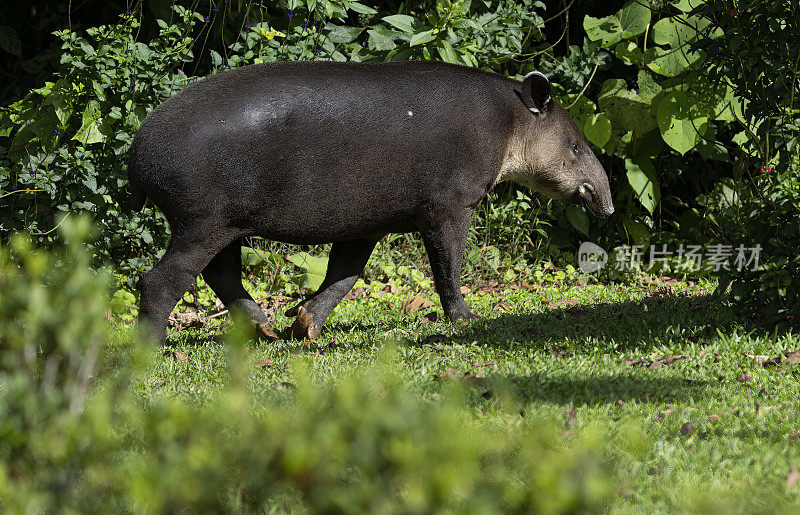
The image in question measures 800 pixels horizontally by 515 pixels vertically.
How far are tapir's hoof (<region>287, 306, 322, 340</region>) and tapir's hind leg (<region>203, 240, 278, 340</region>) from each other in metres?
0.24

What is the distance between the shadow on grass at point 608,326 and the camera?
5223mm

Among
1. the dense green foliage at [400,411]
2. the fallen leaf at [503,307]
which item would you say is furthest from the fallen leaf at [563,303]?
the fallen leaf at [503,307]

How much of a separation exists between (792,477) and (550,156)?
11.0ft

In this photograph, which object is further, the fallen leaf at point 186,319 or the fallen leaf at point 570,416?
the fallen leaf at point 186,319

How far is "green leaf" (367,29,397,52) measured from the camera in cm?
776

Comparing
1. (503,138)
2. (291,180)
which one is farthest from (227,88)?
(503,138)

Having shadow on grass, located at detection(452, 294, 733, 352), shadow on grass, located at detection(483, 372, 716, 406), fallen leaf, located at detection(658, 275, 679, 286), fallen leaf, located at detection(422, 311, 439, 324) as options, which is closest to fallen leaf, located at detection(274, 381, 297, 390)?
shadow on grass, located at detection(483, 372, 716, 406)

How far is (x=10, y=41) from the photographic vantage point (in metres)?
8.45

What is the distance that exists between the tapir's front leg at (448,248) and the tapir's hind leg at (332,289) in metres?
0.49

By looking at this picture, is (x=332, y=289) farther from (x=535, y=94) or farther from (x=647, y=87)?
(x=647, y=87)

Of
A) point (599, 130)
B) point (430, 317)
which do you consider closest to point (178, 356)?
point (430, 317)

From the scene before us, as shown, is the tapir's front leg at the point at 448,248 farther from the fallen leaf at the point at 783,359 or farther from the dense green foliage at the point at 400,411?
the fallen leaf at the point at 783,359

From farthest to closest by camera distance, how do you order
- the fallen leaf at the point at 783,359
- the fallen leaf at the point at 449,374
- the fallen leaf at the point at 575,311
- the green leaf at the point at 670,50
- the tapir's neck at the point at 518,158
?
the green leaf at the point at 670,50, the fallen leaf at the point at 575,311, the tapir's neck at the point at 518,158, the fallen leaf at the point at 783,359, the fallen leaf at the point at 449,374

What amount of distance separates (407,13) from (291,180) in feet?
12.8
